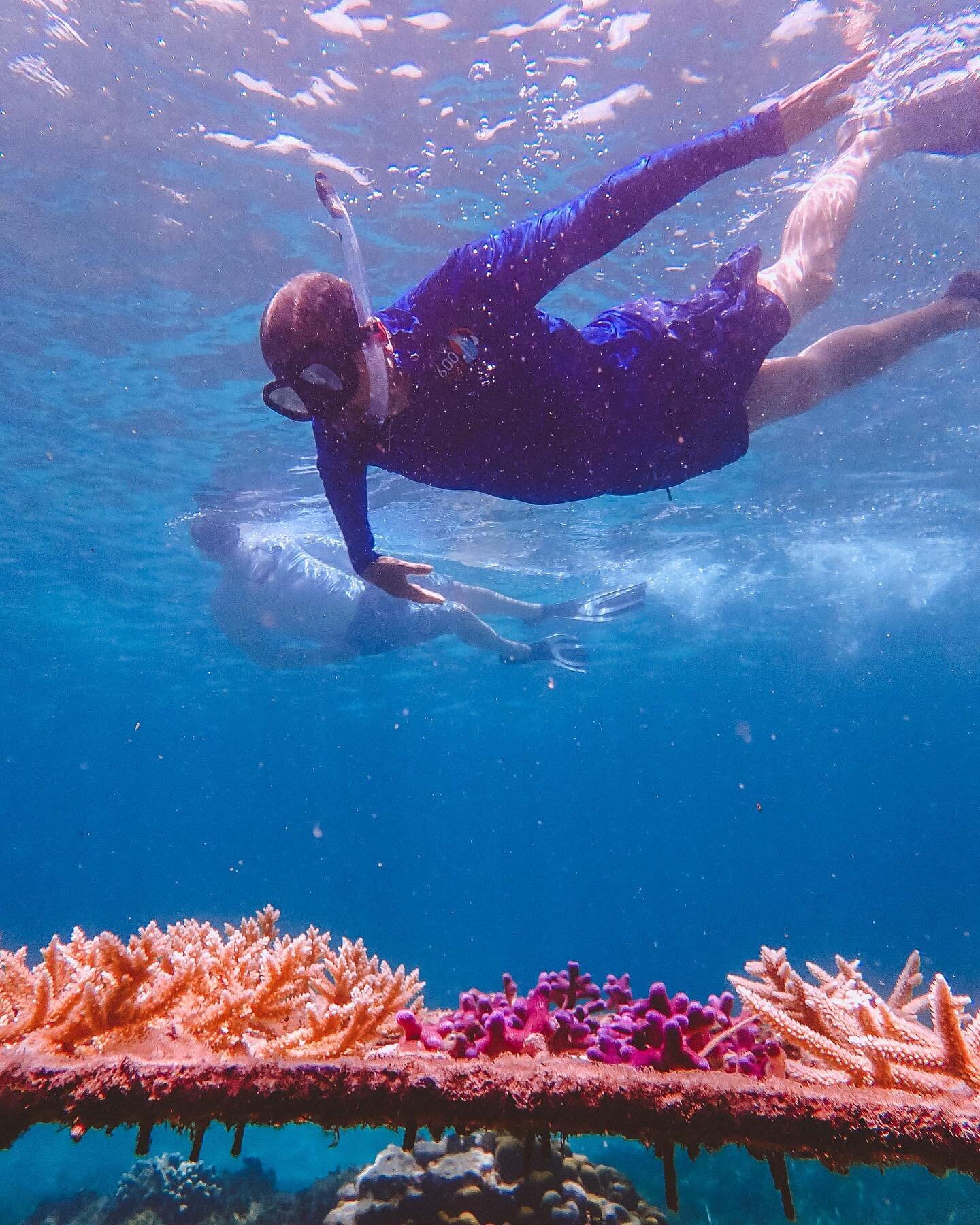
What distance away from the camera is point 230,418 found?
623 inches

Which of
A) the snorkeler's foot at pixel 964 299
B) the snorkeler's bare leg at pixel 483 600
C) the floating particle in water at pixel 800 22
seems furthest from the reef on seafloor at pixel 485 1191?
the snorkeler's bare leg at pixel 483 600

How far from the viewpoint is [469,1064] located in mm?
2359

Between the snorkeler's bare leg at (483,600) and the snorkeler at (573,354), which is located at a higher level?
the snorkeler's bare leg at (483,600)

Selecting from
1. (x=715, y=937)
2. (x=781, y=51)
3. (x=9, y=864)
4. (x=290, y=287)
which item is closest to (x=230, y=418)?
(x=781, y=51)

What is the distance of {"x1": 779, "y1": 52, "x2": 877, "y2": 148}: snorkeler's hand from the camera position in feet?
13.2

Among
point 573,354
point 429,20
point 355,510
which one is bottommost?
point 355,510

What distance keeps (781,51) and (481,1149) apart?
12832mm

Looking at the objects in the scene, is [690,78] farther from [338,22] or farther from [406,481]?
[406,481]

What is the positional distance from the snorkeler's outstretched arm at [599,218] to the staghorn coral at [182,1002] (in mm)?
3820

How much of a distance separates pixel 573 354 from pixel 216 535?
19.3 m

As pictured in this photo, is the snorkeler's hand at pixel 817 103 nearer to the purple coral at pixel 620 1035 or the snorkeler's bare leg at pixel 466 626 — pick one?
the purple coral at pixel 620 1035

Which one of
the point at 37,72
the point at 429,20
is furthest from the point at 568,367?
the point at 37,72

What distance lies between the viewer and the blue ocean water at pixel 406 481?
8.74m

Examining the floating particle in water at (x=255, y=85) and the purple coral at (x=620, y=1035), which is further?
the floating particle in water at (x=255, y=85)
